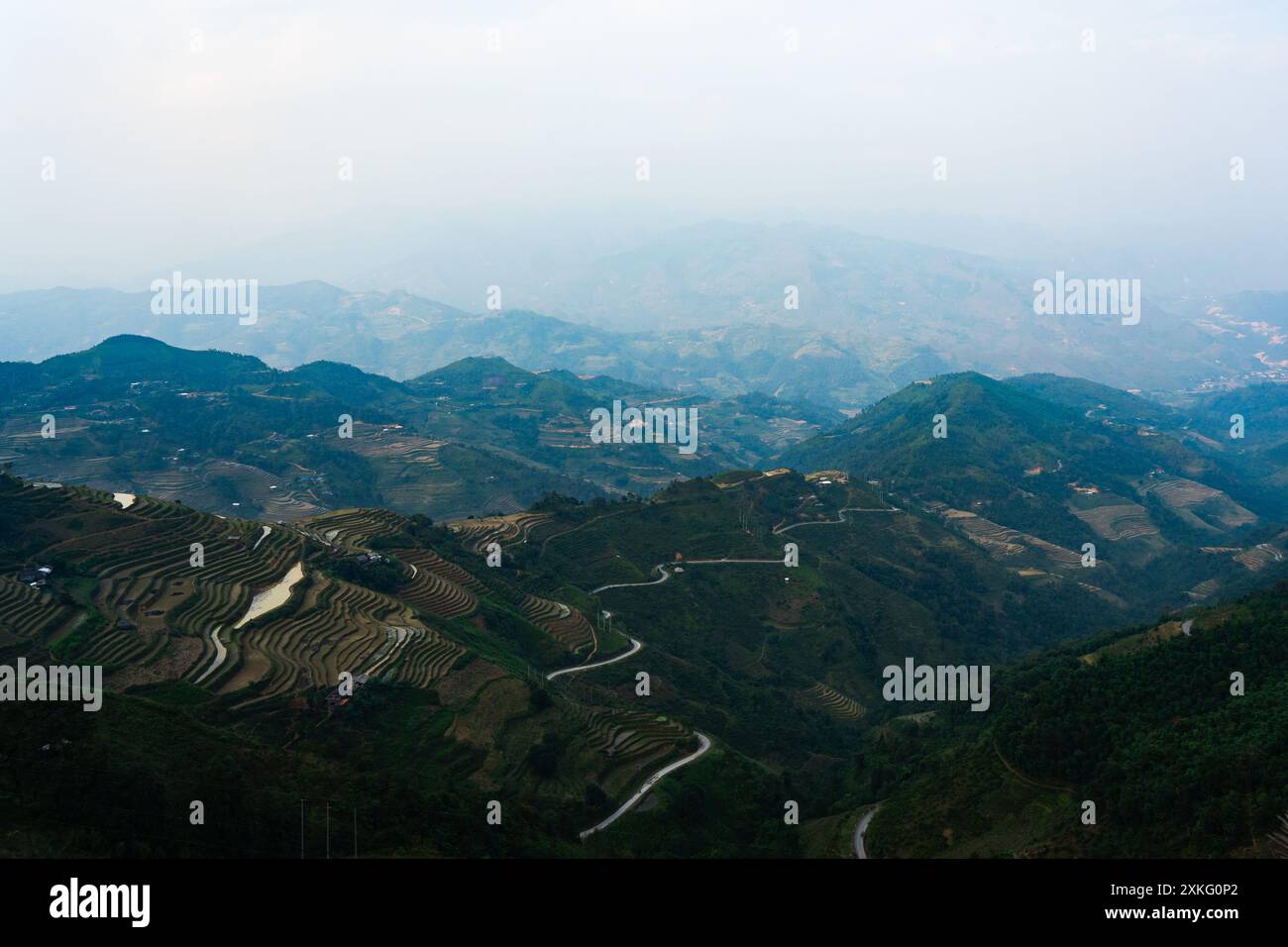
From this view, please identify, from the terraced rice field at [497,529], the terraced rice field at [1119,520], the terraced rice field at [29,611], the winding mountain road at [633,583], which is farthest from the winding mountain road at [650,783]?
the terraced rice field at [1119,520]

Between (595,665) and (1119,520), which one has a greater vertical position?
(595,665)

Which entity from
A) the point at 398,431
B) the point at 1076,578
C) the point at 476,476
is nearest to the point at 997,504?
the point at 1076,578

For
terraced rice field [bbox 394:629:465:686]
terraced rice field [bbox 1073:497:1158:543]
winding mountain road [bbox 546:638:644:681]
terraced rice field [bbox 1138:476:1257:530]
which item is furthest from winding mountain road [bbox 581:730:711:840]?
terraced rice field [bbox 1138:476:1257:530]

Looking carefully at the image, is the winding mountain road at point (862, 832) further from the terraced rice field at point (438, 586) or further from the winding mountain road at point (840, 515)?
the winding mountain road at point (840, 515)

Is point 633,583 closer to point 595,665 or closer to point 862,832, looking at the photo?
point 595,665

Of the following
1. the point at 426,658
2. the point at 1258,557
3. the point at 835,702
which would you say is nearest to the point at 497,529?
the point at 835,702
